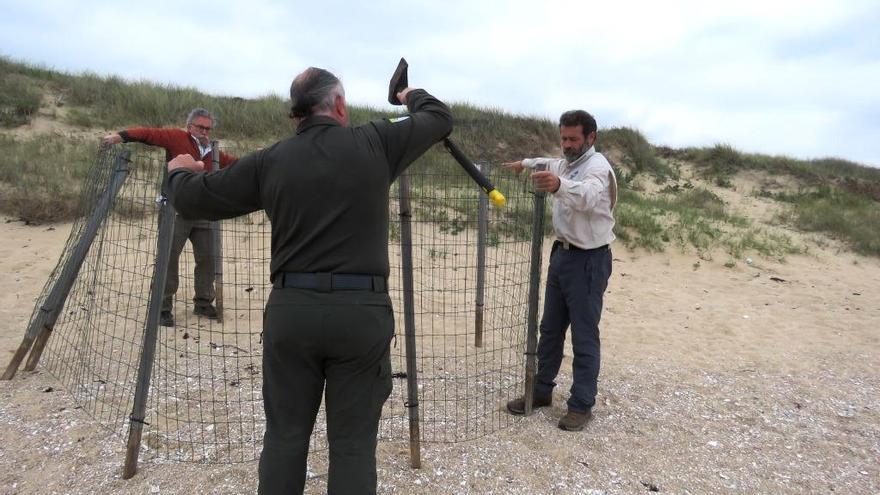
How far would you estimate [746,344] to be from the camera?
20.5ft

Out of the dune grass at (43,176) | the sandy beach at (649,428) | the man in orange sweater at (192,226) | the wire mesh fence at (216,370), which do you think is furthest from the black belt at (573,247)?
the dune grass at (43,176)

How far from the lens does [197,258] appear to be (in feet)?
18.2

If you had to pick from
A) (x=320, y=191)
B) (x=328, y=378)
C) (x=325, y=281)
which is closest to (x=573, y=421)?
(x=328, y=378)

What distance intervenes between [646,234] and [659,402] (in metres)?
6.12

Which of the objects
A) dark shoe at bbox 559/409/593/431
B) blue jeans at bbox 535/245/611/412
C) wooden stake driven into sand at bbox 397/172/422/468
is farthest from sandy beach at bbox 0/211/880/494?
blue jeans at bbox 535/245/611/412

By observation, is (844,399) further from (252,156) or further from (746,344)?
(252,156)

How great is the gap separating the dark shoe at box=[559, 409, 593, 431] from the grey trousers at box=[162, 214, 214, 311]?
136 inches

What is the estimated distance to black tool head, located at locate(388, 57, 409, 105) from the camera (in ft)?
8.77

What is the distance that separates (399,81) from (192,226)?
11.2 feet

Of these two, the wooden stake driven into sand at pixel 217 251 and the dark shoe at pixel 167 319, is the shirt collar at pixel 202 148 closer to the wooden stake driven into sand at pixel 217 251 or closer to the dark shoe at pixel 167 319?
the wooden stake driven into sand at pixel 217 251

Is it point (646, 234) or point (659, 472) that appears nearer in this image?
point (659, 472)

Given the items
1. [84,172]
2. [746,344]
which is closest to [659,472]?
[746,344]

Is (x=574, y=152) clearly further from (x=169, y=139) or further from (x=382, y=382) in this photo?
(x=169, y=139)

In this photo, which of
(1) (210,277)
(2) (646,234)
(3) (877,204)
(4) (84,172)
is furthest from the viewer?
(3) (877,204)
